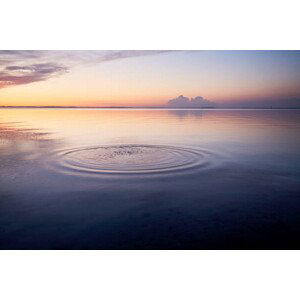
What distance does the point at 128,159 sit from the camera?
28.9ft

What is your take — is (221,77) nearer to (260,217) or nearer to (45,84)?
(45,84)

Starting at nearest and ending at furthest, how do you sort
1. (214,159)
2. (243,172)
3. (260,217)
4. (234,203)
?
(260,217) → (234,203) → (243,172) → (214,159)

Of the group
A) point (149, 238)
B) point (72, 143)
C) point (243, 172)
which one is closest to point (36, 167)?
point (72, 143)

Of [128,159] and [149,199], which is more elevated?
[128,159]

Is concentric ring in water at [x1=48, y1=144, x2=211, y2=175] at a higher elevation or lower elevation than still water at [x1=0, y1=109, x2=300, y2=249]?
higher

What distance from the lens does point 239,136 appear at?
13750 millimetres

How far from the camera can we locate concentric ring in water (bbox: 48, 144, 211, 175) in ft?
25.0

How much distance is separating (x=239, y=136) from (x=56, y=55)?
891 centimetres

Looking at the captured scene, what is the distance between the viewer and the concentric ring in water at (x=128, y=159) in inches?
300

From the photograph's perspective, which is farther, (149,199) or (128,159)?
(128,159)

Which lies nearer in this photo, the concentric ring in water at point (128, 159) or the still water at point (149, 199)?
the still water at point (149, 199)

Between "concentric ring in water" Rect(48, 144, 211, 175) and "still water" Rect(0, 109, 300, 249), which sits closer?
"still water" Rect(0, 109, 300, 249)

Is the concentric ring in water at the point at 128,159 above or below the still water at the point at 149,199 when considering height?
above
